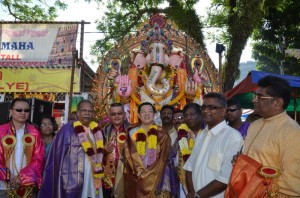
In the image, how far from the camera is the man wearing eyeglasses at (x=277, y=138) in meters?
2.43

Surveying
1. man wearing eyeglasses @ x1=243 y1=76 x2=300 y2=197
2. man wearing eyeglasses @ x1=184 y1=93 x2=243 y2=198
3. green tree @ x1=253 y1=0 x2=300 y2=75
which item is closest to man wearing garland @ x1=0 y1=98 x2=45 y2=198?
man wearing eyeglasses @ x1=184 y1=93 x2=243 y2=198

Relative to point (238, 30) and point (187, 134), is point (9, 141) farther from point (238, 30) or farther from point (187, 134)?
point (238, 30)

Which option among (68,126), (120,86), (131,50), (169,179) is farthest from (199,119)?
(131,50)

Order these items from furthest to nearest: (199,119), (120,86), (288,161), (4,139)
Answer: (120,86)
(199,119)
(4,139)
(288,161)

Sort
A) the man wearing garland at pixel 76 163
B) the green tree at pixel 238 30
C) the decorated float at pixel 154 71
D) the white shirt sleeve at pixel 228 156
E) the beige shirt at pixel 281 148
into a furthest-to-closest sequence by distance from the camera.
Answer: the green tree at pixel 238 30, the decorated float at pixel 154 71, the man wearing garland at pixel 76 163, the white shirt sleeve at pixel 228 156, the beige shirt at pixel 281 148

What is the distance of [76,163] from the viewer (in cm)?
484

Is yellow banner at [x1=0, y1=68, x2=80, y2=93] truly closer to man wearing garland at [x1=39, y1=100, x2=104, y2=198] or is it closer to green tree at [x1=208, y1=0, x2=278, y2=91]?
green tree at [x1=208, y1=0, x2=278, y2=91]

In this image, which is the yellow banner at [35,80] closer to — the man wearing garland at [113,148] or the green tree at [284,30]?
the man wearing garland at [113,148]

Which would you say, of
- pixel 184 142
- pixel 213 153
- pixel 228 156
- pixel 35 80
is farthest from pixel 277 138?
pixel 35 80

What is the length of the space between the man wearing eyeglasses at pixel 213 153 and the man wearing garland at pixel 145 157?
1.24 m

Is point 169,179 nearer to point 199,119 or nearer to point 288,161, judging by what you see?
point 199,119

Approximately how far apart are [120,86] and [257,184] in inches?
277

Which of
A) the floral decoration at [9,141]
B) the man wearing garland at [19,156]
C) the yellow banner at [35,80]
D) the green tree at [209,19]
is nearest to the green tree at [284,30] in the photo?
the green tree at [209,19]

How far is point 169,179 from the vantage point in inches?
189
